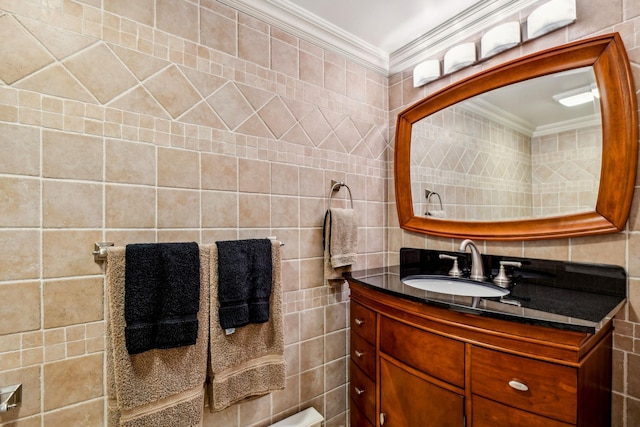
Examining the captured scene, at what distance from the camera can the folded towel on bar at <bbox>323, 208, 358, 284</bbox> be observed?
1537 mm

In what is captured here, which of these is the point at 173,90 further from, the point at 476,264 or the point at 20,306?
the point at 476,264

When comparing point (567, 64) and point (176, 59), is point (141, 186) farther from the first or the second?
point (567, 64)

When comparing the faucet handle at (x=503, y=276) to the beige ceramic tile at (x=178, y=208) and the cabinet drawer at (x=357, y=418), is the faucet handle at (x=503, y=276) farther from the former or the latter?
the beige ceramic tile at (x=178, y=208)

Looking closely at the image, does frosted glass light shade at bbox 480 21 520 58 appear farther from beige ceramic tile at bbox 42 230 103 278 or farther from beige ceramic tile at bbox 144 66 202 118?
beige ceramic tile at bbox 42 230 103 278

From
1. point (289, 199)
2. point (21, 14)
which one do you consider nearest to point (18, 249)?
point (21, 14)

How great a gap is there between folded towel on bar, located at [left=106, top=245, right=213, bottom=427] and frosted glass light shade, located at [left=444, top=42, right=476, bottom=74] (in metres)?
1.62

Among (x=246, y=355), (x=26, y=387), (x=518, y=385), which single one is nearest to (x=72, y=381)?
(x=26, y=387)

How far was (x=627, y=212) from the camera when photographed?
3.49 ft

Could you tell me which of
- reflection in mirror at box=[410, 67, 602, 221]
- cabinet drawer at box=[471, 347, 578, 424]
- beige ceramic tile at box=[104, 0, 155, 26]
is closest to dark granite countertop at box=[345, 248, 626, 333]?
cabinet drawer at box=[471, 347, 578, 424]

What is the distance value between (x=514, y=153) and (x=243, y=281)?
142 centimetres

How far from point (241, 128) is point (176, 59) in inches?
14.3

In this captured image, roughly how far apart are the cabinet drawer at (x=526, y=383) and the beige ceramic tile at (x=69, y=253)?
1.35 m

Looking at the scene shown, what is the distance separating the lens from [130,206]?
42.5 inches

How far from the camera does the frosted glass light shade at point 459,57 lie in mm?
1486
